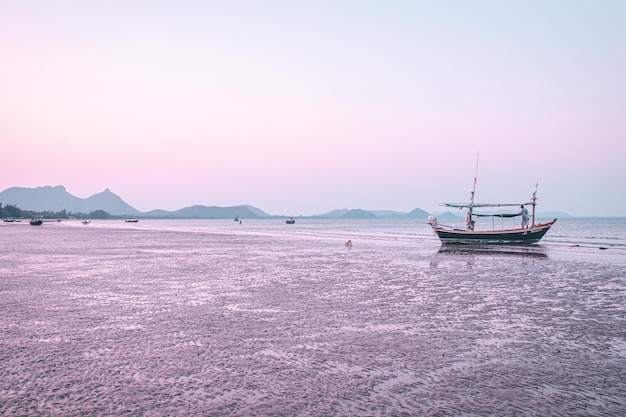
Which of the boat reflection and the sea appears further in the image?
the boat reflection

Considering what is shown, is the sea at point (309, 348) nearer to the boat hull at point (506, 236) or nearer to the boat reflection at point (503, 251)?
the boat reflection at point (503, 251)

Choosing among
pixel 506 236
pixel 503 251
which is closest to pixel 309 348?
pixel 503 251

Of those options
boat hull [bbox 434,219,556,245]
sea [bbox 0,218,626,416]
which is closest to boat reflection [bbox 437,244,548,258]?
boat hull [bbox 434,219,556,245]

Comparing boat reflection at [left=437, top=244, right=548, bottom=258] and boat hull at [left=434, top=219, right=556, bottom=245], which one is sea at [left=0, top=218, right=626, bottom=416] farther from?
boat hull at [left=434, top=219, right=556, bottom=245]

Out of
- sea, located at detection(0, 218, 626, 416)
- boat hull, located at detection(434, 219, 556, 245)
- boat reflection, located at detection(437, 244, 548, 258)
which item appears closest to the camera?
sea, located at detection(0, 218, 626, 416)

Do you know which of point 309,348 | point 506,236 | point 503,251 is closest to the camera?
point 309,348

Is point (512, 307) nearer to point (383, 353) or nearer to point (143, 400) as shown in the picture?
point (383, 353)

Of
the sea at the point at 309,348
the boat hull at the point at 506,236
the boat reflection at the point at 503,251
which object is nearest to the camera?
the sea at the point at 309,348

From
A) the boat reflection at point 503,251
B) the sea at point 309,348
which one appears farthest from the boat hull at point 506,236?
the sea at point 309,348

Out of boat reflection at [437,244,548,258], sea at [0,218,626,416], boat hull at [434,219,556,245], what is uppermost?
boat hull at [434,219,556,245]

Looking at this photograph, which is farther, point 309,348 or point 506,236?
point 506,236

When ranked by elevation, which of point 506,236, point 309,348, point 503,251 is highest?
point 506,236

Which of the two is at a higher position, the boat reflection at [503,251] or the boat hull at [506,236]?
the boat hull at [506,236]

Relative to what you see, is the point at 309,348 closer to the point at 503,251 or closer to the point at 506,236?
the point at 503,251
